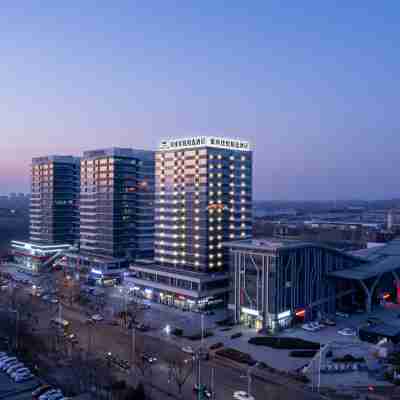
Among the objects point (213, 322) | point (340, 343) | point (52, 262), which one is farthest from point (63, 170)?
point (340, 343)

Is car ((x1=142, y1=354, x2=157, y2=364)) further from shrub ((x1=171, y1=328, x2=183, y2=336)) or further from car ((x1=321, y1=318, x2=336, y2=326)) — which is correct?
car ((x1=321, y1=318, x2=336, y2=326))

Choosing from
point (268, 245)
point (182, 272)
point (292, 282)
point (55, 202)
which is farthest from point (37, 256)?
point (292, 282)

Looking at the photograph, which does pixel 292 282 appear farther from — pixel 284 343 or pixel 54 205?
pixel 54 205

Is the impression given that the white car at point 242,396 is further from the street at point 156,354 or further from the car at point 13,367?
the car at point 13,367

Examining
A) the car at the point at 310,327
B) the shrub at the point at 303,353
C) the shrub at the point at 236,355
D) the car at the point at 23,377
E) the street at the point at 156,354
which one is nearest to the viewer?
the street at the point at 156,354

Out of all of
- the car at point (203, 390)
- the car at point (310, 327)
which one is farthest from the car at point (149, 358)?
the car at point (310, 327)

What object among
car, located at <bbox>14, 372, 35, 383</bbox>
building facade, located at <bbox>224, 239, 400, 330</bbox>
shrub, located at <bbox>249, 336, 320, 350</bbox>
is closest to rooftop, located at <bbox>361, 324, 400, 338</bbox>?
shrub, located at <bbox>249, 336, 320, 350</bbox>
